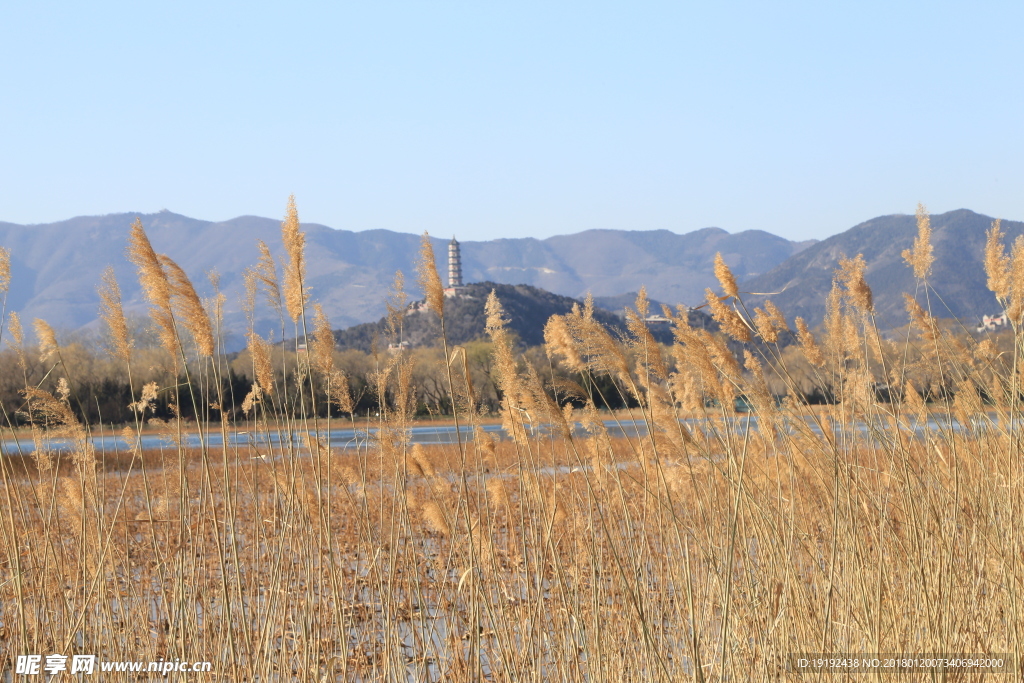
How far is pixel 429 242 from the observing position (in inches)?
98.3

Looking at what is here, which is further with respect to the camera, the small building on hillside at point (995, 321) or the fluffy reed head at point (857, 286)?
the small building on hillside at point (995, 321)

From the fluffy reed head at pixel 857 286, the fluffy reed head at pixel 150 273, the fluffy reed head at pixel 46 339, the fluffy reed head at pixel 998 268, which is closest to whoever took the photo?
the fluffy reed head at pixel 150 273

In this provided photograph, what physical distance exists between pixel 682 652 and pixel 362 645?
137cm

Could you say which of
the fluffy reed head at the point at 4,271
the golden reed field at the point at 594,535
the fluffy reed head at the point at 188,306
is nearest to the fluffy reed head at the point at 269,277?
the golden reed field at the point at 594,535

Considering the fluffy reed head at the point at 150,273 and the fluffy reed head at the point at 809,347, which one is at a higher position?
the fluffy reed head at the point at 150,273

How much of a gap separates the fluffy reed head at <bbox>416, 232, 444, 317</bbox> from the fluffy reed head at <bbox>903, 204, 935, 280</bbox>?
228 cm

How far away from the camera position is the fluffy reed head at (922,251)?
3650mm

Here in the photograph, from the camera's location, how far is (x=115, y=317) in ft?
8.70

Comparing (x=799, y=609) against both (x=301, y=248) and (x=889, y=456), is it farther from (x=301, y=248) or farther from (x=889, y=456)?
(x=301, y=248)

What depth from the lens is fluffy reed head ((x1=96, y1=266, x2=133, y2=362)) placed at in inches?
103

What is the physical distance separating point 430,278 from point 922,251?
2.47m

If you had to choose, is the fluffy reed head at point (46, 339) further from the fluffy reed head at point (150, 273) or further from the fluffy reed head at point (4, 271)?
the fluffy reed head at point (150, 273)

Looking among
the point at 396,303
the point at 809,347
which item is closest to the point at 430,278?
the point at 396,303

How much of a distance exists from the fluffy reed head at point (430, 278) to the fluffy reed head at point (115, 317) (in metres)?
0.98
